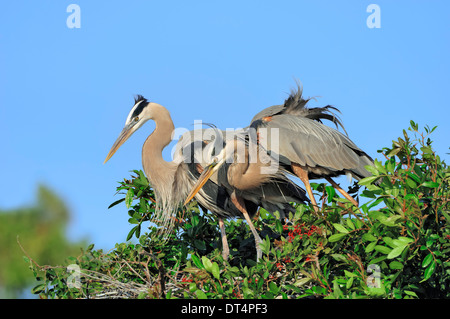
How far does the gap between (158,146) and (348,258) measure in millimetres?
2823

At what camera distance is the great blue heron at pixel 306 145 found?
20.0 ft

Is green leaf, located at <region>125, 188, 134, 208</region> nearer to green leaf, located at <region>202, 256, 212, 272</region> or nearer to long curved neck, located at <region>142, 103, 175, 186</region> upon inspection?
long curved neck, located at <region>142, 103, 175, 186</region>

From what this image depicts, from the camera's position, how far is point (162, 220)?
558 centimetres

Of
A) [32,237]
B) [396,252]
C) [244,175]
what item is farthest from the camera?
[32,237]

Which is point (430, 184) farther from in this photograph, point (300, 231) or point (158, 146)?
point (158, 146)

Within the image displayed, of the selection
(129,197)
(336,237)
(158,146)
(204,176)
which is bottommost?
(336,237)

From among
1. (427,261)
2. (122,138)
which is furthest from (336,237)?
(122,138)

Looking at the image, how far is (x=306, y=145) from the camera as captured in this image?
6.21 m

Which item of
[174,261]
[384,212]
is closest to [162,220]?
[174,261]

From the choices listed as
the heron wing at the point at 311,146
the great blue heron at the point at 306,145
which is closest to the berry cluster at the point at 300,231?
the great blue heron at the point at 306,145

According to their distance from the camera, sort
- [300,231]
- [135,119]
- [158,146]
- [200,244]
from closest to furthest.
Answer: [300,231] < [200,244] < [158,146] < [135,119]

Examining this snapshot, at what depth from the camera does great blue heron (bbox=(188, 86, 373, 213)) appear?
6105mm

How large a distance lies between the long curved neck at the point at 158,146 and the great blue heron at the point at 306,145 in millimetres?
995
